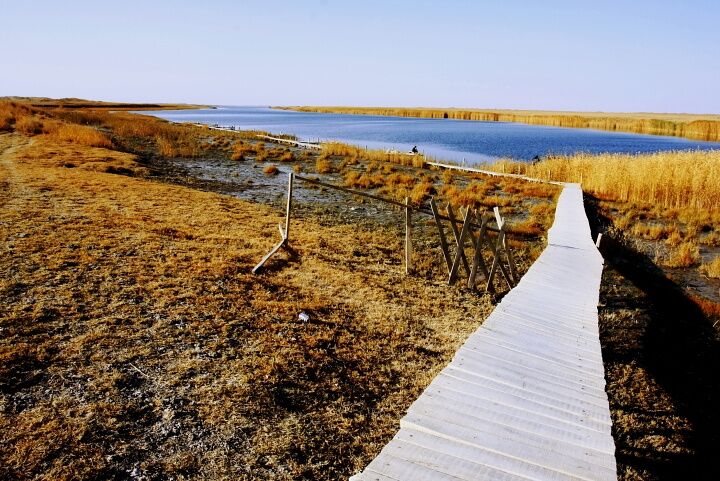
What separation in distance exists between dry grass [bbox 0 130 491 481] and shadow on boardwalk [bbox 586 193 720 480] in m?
2.57

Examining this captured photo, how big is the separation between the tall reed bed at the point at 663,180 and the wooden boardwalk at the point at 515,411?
651 inches

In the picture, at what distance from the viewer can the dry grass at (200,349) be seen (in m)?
5.07

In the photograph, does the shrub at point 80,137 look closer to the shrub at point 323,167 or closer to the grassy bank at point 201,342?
the shrub at point 323,167

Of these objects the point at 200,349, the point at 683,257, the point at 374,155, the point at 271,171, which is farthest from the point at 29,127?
the point at 683,257

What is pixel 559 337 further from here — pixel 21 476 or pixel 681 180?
pixel 681 180

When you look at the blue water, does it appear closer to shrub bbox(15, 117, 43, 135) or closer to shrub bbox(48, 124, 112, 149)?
shrub bbox(48, 124, 112, 149)

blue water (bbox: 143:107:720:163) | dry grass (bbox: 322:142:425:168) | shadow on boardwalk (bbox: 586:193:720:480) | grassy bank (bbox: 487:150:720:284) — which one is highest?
blue water (bbox: 143:107:720:163)

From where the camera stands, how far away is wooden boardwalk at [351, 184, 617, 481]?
391 cm

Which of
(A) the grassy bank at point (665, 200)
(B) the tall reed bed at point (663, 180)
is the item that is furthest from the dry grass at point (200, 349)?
(B) the tall reed bed at point (663, 180)

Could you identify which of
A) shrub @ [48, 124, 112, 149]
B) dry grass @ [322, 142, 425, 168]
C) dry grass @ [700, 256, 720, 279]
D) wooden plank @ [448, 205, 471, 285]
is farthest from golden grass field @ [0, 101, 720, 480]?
dry grass @ [322, 142, 425, 168]

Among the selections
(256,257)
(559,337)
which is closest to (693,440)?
(559,337)

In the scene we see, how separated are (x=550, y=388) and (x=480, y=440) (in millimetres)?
1408

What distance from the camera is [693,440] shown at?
245 inches

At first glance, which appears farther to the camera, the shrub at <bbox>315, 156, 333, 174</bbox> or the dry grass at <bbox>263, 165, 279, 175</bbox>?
the shrub at <bbox>315, 156, 333, 174</bbox>
